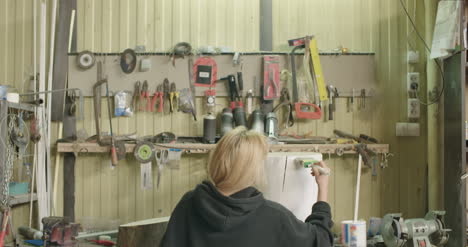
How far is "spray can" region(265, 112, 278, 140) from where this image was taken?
3021 mm

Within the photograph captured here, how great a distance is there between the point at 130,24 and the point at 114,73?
41 centimetres

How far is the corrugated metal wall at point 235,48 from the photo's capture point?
3209 millimetres

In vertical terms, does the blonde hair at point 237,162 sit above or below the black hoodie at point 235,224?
above

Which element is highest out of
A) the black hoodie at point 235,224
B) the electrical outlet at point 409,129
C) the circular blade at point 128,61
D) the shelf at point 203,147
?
the circular blade at point 128,61

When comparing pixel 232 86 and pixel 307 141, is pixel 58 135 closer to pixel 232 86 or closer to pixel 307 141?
pixel 232 86

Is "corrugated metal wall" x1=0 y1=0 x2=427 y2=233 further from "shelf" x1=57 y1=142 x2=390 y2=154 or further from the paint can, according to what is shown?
the paint can

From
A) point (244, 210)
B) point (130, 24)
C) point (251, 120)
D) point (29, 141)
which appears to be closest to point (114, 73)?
point (130, 24)

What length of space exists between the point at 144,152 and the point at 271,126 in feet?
3.05

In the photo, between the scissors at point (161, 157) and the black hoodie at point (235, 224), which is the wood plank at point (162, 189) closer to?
the scissors at point (161, 157)

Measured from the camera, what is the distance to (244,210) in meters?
1.53

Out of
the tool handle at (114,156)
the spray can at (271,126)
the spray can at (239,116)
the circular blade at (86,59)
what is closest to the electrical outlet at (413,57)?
the spray can at (271,126)

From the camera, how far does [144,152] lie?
301 centimetres

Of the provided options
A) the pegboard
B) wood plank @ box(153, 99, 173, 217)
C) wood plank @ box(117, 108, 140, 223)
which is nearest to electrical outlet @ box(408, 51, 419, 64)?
the pegboard

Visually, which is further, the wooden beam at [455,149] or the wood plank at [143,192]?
the wood plank at [143,192]
